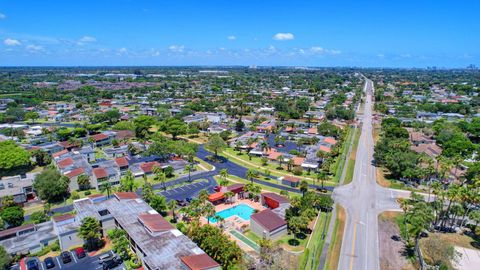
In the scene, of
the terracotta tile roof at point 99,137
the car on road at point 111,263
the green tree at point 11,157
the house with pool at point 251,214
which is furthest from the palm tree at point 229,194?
the terracotta tile roof at point 99,137

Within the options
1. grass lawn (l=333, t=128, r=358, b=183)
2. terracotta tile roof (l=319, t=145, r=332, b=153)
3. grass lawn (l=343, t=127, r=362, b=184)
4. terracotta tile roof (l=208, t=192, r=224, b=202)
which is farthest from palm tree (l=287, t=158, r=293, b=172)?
terracotta tile roof (l=208, t=192, r=224, b=202)

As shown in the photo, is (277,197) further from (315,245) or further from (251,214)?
(315,245)

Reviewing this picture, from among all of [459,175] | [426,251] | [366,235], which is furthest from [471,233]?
[459,175]

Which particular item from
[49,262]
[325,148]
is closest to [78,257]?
[49,262]

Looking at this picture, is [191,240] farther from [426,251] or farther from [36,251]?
[426,251]

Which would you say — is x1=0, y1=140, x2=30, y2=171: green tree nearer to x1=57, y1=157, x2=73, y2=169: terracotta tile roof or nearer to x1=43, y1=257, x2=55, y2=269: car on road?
x1=57, y1=157, x2=73, y2=169: terracotta tile roof

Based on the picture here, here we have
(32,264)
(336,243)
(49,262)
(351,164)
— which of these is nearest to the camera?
(32,264)
